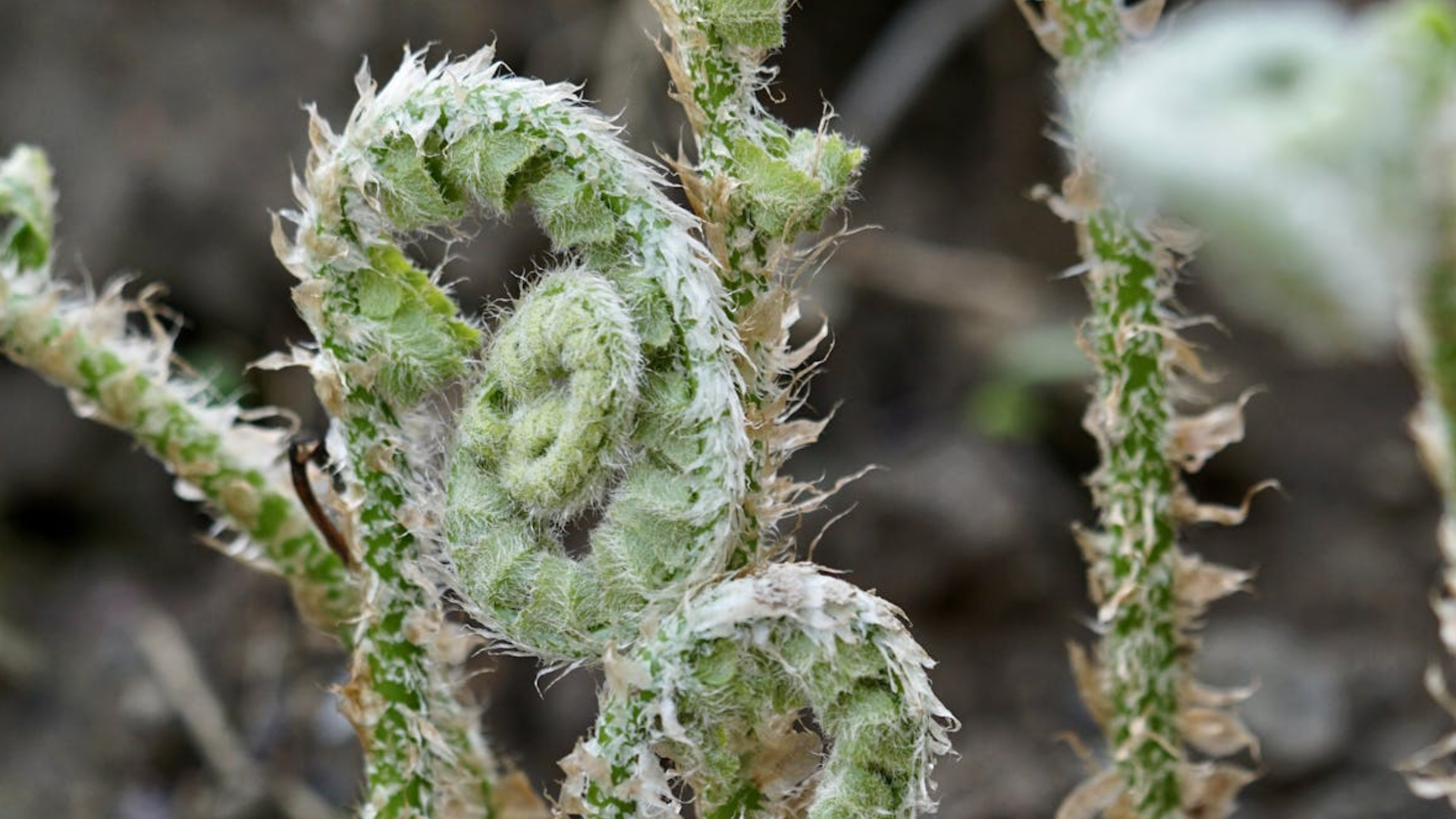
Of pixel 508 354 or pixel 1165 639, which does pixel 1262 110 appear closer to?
pixel 508 354

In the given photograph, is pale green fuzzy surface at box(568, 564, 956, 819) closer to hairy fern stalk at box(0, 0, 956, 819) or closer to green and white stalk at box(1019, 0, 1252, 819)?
hairy fern stalk at box(0, 0, 956, 819)

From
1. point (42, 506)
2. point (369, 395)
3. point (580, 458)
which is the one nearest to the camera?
point (580, 458)

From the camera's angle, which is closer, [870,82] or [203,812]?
[203,812]

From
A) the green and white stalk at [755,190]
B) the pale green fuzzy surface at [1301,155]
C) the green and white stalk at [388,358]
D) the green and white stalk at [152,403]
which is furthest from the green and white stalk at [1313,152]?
the green and white stalk at [152,403]

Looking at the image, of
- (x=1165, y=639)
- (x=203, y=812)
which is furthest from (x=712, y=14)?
(x=203, y=812)

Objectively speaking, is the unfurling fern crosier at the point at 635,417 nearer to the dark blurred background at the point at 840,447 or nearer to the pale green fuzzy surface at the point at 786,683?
the pale green fuzzy surface at the point at 786,683

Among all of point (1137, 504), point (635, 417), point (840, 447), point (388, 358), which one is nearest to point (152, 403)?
point (388, 358)

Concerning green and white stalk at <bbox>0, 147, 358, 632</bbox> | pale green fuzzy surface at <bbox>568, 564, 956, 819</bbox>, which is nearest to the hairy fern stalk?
pale green fuzzy surface at <bbox>568, 564, 956, 819</bbox>
